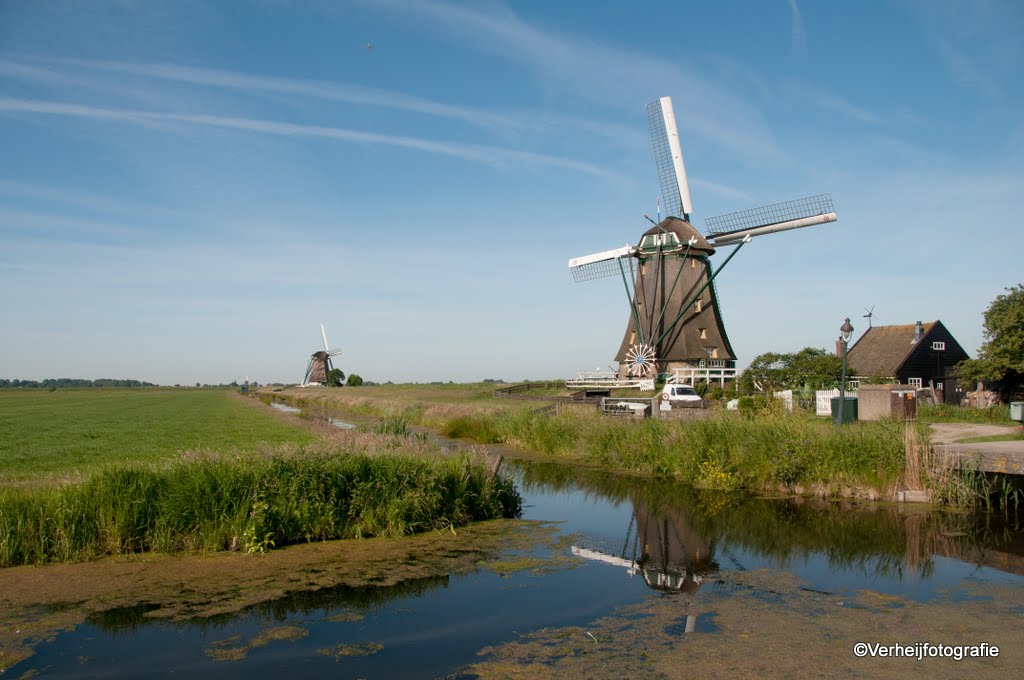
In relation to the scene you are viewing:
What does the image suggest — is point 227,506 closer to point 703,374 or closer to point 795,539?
point 795,539

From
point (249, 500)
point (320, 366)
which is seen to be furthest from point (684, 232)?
point (320, 366)

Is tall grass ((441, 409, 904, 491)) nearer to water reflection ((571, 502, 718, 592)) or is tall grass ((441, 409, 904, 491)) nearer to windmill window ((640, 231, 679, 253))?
water reflection ((571, 502, 718, 592))

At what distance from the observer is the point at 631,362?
3909cm

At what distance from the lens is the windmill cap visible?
3788cm

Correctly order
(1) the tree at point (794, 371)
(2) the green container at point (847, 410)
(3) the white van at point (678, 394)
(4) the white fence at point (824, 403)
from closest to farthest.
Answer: (2) the green container at point (847, 410)
(4) the white fence at point (824, 403)
(3) the white van at point (678, 394)
(1) the tree at point (794, 371)

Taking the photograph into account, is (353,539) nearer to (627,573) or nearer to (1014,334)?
(627,573)

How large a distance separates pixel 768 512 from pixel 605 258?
3003 centimetres

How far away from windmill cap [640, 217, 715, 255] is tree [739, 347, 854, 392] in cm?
822


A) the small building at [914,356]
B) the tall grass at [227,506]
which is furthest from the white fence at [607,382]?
the tall grass at [227,506]

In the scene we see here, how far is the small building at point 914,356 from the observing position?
3578cm

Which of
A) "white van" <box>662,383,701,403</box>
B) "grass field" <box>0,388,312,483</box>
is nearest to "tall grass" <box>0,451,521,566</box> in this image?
"grass field" <box>0,388,312,483</box>

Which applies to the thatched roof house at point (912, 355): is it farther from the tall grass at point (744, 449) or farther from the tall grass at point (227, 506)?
the tall grass at point (227, 506)

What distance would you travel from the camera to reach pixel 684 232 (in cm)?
3838

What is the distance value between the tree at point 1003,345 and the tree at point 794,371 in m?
4.89
